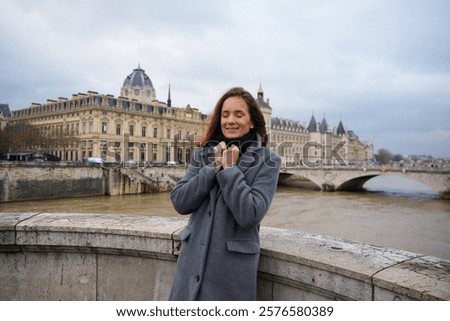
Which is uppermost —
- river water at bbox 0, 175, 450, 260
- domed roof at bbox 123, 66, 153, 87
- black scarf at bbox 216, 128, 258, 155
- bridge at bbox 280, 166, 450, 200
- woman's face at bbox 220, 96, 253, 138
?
domed roof at bbox 123, 66, 153, 87

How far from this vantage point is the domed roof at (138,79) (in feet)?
177

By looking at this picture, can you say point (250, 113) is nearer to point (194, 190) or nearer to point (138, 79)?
point (194, 190)

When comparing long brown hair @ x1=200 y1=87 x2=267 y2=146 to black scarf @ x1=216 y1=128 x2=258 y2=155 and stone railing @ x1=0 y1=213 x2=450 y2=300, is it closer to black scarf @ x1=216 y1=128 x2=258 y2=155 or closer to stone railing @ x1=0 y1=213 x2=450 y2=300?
black scarf @ x1=216 y1=128 x2=258 y2=155

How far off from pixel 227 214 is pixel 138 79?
2202 inches

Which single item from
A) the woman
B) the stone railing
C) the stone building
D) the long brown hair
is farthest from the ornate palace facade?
the woman

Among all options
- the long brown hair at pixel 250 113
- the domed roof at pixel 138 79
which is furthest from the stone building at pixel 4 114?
the long brown hair at pixel 250 113

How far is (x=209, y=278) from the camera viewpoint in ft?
5.02

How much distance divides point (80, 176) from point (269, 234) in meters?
27.1

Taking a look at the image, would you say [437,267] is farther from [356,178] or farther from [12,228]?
[356,178]

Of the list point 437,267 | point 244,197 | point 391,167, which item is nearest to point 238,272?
point 244,197

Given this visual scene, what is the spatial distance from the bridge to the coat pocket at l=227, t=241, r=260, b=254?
2958 cm

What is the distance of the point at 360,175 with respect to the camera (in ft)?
106

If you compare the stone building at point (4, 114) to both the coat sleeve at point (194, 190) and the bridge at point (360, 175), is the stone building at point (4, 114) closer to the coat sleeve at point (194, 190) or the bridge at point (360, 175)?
the bridge at point (360, 175)

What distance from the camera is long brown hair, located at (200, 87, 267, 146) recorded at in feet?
5.90
